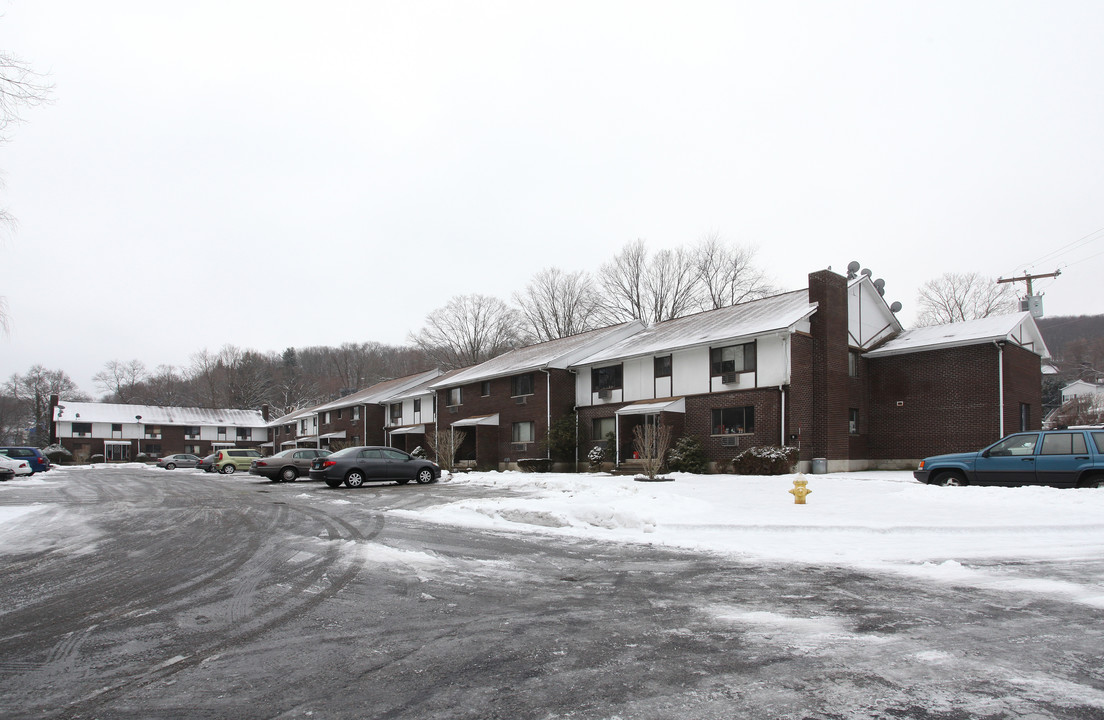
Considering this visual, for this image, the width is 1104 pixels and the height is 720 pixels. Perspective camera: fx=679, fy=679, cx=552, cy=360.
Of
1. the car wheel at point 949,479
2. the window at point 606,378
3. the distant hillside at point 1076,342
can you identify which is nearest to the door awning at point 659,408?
the window at point 606,378

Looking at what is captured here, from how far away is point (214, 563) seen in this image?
331 inches

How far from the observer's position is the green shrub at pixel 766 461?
899 inches

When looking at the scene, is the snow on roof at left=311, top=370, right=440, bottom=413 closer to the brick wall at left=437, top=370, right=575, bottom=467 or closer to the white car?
the brick wall at left=437, top=370, right=575, bottom=467

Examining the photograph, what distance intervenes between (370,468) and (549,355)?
14453 mm

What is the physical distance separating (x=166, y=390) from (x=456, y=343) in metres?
53.5

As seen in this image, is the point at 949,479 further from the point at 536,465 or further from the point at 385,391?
the point at 385,391

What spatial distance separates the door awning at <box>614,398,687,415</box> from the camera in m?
26.4

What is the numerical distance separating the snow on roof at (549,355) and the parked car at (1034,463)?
18.8 m

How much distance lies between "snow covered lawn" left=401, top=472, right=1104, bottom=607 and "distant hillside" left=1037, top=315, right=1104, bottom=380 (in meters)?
68.6

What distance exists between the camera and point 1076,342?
244ft

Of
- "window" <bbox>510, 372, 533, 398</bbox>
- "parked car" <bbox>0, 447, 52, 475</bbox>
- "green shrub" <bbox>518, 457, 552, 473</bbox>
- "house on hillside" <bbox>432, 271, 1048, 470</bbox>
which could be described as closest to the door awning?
"house on hillside" <bbox>432, 271, 1048, 470</bbox>

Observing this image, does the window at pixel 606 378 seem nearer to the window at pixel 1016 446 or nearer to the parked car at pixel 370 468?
the parked car at pixel 370 468

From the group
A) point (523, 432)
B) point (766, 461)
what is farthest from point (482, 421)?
point (766, 461)

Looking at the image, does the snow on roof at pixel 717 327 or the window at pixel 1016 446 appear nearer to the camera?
the window at pixel 1016 446
